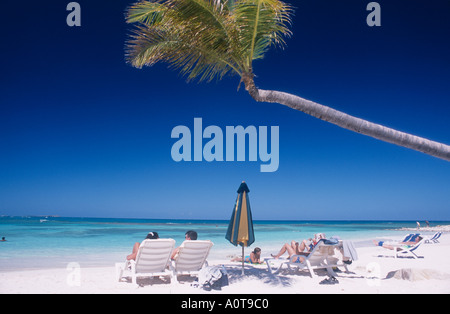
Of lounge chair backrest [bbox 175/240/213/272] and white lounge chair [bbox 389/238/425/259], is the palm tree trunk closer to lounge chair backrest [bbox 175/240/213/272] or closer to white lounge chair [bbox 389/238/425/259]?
lounge chair backrest [bbox 175/240/213/272]

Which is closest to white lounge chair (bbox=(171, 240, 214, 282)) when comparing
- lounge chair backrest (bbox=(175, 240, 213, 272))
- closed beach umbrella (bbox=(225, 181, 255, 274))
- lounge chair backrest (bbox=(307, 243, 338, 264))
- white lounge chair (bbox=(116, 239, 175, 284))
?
lounge chair backrest (bbox=(175, 240, 213, 272))

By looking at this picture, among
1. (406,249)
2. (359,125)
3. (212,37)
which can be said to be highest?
(212,37)

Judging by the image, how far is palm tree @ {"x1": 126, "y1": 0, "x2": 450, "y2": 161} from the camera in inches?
188

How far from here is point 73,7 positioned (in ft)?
21.1

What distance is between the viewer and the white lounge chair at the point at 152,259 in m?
5.64

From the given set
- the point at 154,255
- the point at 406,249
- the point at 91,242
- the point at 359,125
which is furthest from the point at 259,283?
the point at 91,242

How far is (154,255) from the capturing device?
5750 millimetres

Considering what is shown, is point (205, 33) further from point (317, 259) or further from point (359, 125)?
point (317, 259)

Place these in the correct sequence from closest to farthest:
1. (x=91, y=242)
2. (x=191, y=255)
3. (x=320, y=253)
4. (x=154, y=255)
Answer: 1. (x=154, y=255)
2. (x=191, y=255)
3. (x=320, y=253)
4. (x=91, y=242)

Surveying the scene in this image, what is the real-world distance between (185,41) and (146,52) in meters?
0.74

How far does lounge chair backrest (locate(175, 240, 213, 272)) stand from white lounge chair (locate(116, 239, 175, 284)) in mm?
220

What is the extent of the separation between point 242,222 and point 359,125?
3.56 metres
